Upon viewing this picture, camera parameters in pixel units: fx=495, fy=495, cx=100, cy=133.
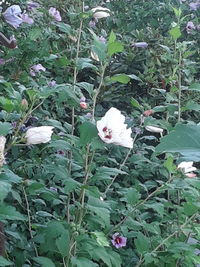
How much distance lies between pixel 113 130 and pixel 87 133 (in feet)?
0.24

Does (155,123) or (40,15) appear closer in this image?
(155,123)

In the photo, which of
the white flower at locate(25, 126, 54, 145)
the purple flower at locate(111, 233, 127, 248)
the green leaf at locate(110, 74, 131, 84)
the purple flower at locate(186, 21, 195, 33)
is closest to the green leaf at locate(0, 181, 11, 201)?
the white flower at locate(25, 126, 54, 145)

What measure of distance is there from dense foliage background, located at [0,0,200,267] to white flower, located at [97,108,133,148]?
0.10ft

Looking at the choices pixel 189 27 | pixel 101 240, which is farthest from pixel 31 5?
pixel 101 240

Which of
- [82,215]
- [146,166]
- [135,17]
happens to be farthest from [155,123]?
[135,17]

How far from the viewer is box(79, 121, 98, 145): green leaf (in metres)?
1.31

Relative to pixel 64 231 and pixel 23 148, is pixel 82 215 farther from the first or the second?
pixel 23 148

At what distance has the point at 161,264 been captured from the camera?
1.69m

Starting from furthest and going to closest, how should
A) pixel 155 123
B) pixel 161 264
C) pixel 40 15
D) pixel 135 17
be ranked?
pixel 135 17 < pixel 40 15 < pixel 155 123 < pixel 161 264

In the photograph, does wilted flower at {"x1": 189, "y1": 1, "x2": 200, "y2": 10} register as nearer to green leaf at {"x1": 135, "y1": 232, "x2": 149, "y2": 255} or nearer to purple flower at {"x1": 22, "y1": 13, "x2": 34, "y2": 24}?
purple flower at {"x1": 22, "y1": 13, "x2": 34, "y2": 24}

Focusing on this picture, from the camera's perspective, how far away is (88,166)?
1491 millimetres

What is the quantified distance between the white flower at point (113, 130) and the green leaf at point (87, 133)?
0.08 feet

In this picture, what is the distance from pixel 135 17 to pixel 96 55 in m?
2.72

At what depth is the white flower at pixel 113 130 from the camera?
1.28 m
